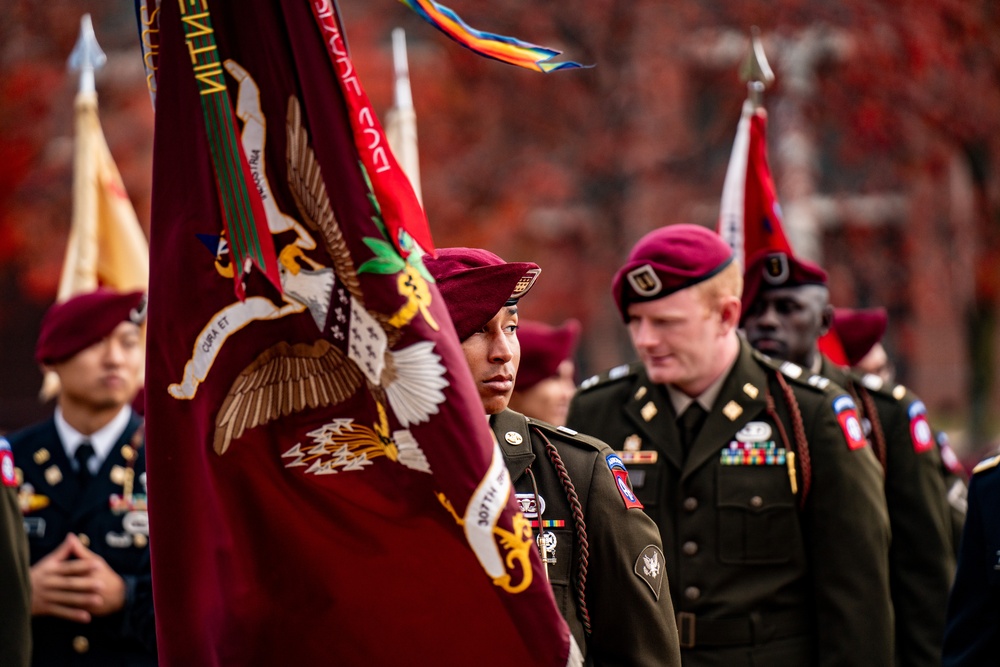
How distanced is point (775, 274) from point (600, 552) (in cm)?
346

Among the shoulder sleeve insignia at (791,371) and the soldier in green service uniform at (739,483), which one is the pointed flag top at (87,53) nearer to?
the soldier in green service uniform at (739,483)

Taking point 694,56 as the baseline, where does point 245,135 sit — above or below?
below

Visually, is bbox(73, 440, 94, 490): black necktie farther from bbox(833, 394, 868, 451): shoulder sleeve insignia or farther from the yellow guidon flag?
bbox(833, 394, 868, 451): shoulder sleeve insignia

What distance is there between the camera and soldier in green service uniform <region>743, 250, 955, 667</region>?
18.9ft

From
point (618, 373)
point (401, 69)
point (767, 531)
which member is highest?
point (401, 69)

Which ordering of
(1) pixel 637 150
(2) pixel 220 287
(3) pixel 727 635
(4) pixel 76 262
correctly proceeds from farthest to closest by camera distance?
(1) pixel 637 150 → (4) pixel 76 262 → (3) pixel 727 635 → (2) pixel 220 287

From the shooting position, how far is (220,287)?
3.20 m

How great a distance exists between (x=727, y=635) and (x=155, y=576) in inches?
99.5

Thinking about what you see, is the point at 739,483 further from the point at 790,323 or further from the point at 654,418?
the point at 790,323

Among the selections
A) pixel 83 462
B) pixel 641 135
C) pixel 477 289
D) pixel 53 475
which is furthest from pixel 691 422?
pixel 641 135

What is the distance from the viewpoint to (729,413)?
5.34 metres

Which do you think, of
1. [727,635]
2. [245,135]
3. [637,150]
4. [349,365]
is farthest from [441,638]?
[637,150]

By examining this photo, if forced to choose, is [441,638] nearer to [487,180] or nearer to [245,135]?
[245,135]

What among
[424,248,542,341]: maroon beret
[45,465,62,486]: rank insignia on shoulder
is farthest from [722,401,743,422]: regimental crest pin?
[45,465,62,486]: rank insignia on shoulder
